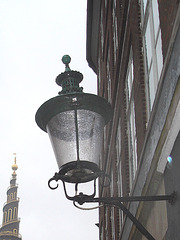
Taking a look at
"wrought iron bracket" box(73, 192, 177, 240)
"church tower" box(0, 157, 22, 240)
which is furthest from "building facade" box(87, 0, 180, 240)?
"church tower" box(0, 157, 22, 240)

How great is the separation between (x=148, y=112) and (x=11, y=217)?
90984 mm

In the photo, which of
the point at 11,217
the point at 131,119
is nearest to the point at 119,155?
the point at 131,119

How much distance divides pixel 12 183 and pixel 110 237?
286 ft

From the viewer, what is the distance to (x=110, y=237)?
54.0 feet

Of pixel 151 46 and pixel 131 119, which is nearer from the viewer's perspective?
pixel 151 46

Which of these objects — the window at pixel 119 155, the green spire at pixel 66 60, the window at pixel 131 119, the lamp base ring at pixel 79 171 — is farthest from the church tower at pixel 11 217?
the lamp base ring at pixel 79 171

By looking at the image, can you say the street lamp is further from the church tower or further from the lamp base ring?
the church tower

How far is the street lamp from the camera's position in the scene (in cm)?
566

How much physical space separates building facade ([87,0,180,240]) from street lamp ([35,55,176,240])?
540 millimetres

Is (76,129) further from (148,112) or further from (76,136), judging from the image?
(148,112)

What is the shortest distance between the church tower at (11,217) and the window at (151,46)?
290 feet

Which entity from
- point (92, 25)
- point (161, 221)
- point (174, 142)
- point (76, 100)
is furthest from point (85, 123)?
point (92, 25)

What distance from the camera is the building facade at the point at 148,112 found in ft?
19.1

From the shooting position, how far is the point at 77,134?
227 inches
